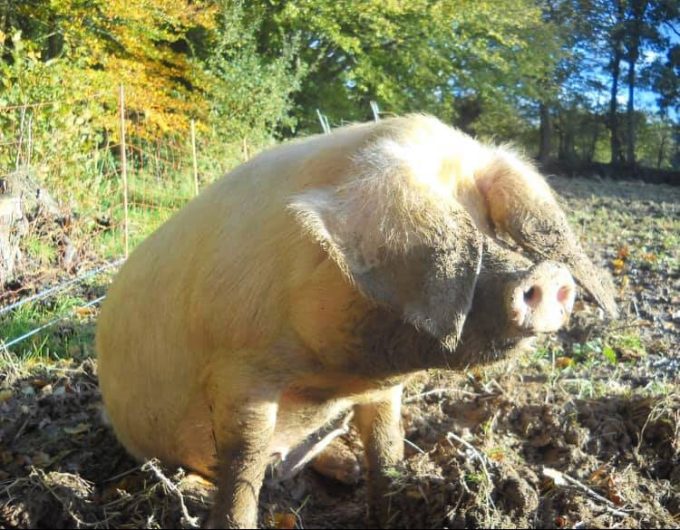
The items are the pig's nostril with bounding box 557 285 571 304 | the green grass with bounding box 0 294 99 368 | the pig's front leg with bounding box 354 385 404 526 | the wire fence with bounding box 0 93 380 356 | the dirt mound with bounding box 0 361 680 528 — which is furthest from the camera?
the wire fence with bounding box 0 93 380 356

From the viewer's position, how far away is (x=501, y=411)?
11.7ft

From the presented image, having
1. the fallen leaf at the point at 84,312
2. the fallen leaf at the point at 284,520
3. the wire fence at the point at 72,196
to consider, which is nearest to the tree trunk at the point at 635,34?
the fallen leaf at the point at 284,520

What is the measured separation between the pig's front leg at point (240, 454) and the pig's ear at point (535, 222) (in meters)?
0.93

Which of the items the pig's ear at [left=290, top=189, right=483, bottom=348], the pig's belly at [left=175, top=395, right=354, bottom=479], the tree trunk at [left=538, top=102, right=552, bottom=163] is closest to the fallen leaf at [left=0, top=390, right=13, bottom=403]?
the pig's belly at [left=175, top=395, right=354, bottom=479]

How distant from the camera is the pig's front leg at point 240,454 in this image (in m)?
2.52

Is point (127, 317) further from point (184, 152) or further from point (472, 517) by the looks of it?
point (184, 152)

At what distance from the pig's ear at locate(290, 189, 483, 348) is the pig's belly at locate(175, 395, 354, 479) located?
0.85 meters

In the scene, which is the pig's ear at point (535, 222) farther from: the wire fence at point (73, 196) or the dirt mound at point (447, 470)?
the wire fence at point (73, 196)

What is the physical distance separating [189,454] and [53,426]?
36.7 inches

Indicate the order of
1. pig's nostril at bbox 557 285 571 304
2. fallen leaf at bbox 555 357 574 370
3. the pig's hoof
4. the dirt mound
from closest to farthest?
pig's nostril at bbox 557 285 571 304
the dirt mound
the pig's hoof
fallen leaf at bbox 555 357 574 370

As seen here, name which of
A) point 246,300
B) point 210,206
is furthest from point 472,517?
point 210,206

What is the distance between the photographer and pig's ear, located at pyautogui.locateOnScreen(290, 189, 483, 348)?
6.29 ft

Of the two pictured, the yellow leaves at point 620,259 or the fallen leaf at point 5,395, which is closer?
the fallen leaf at point 5,395

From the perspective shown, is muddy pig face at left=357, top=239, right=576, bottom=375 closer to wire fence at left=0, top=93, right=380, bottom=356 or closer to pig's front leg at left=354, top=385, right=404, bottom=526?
pig's front leg at left=354, top=385, right=404, bottom=526
